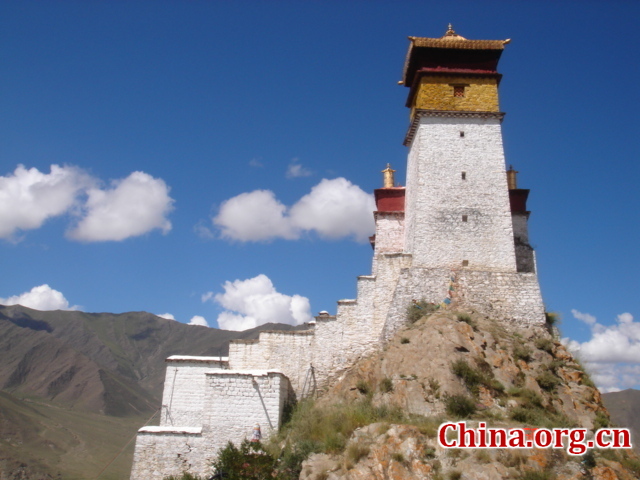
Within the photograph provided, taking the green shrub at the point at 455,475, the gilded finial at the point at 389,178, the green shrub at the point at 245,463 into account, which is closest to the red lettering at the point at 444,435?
the green shrub at the point at 455,475

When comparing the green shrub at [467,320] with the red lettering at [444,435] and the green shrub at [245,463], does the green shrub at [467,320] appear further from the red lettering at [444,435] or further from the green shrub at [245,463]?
the green shrub at [245,463]

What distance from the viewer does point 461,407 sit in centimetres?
1396

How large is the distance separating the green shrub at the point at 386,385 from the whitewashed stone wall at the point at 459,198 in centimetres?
Answer: 531

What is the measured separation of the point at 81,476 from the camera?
45.4 meters

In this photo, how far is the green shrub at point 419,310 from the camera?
18250mm

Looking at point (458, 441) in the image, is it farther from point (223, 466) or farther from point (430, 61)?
point (430, 61)

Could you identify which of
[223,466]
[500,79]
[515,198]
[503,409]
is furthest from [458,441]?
[500,79]

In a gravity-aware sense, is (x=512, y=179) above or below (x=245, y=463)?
above

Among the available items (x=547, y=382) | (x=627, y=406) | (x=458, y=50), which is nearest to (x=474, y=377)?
(x=547, y=382)

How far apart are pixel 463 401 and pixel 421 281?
572 centimetres

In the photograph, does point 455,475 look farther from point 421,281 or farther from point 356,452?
point 421,281

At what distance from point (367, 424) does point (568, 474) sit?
474 centimetres

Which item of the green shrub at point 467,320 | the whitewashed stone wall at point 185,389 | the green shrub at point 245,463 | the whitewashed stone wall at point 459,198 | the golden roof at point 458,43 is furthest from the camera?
the golden roof at point 458,43

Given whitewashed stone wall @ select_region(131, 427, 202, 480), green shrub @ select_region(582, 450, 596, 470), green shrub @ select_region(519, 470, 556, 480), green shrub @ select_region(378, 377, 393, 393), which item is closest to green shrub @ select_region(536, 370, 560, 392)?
green shrub @ select_region(582, 450, 596, 470)
